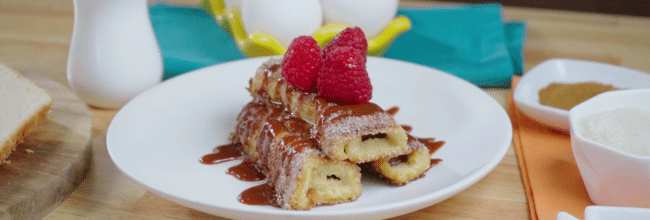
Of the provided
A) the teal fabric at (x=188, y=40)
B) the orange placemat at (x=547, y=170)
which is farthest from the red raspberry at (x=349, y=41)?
the teal fabric at (x=188, y=40)

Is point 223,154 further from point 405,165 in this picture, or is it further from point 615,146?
point 615,146

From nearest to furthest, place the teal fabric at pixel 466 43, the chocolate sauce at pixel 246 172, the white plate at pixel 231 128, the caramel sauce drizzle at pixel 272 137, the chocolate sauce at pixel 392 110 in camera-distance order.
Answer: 1. the white plate at pixel 231 128
2. the caramel sauce drizzle at pixel 272 137
3. the chocolate sauce at pixel 246 172
4. the chocolate sauce at pixel 392 110
5. the teal fabric at pixel 466 43

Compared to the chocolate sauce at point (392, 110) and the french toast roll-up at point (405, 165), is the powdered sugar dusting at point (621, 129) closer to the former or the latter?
the french toast roll-up at point (405, 165)

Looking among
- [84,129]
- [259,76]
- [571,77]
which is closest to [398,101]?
[259,76]

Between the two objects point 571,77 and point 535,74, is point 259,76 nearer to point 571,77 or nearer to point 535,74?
point 535,74

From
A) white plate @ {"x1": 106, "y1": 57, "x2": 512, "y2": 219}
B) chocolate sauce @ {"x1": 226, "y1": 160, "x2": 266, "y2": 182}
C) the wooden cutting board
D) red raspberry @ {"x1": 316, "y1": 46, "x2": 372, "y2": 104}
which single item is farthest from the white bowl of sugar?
the wooden cutting board

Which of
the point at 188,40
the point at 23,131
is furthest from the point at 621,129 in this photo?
the point at 188,40
